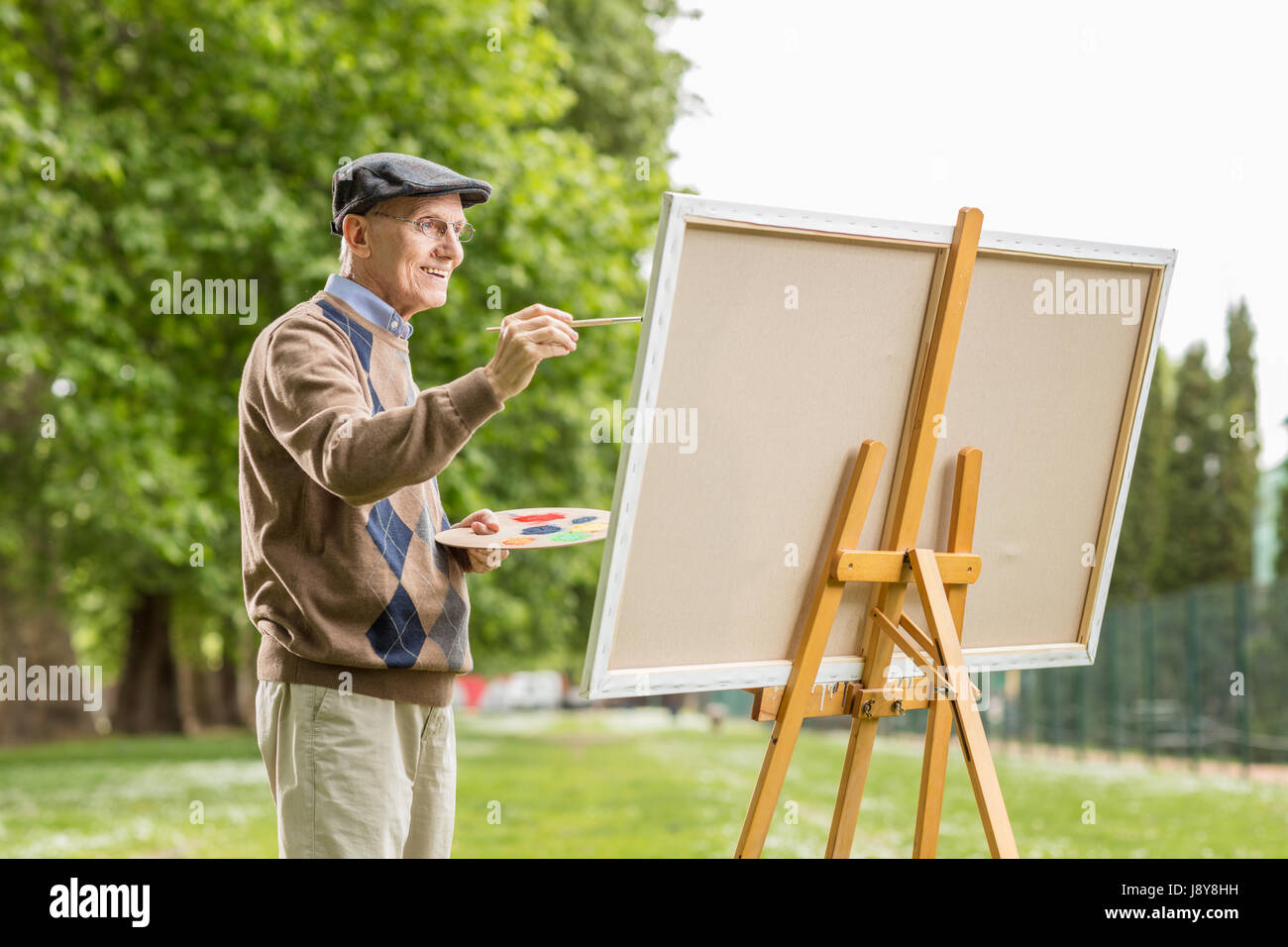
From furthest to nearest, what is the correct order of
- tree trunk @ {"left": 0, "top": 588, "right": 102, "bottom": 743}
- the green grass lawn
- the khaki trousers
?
tree trunk @ {"left": 0, "top": 588, "right": 102, "bottom": 743}, the green grass lawn, the khaki trousers

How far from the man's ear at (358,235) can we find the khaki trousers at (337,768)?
849 mm

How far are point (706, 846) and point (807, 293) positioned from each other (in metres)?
5.57

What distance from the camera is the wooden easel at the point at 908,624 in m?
2.69

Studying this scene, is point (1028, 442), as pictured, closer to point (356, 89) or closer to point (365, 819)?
point (365, 819)

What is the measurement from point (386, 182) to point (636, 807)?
859 cm

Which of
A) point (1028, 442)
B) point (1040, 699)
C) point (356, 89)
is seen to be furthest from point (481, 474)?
point (1040, 699)

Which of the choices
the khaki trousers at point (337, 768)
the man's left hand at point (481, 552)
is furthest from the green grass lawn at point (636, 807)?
the khaki trousers at point (337, 768)

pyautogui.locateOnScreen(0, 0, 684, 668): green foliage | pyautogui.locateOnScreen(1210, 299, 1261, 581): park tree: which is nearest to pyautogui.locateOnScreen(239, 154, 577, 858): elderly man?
pyautogui.locateOnScreen(0, 0, 684, 668): green foliage

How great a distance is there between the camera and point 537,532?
2746 millimetres

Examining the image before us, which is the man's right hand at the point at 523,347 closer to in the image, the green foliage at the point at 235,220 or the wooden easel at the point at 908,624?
the wooden easel at the point at 908,624

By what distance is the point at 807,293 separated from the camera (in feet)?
8.78

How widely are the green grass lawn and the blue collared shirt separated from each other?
208 cm

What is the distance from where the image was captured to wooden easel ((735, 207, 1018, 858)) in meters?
2.69

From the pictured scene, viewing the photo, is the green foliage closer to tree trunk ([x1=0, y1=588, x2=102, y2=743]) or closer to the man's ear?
the man's ear
